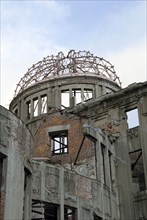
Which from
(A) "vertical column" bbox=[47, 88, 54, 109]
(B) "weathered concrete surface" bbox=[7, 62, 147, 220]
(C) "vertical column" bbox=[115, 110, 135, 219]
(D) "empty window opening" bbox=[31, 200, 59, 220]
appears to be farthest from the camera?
(A) "vertical column" bbox=[47, 88, 54, 109]

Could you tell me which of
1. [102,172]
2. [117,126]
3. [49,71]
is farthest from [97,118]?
[49,71]

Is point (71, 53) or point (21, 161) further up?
point (71, 53)

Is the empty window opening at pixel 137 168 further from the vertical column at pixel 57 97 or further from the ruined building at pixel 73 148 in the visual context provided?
the vertical column at pixel 57 97

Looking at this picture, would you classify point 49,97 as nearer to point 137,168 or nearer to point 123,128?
point 123,128

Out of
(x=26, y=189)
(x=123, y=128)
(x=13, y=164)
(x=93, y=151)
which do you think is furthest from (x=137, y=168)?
(x=13, y=164)

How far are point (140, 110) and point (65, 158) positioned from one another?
5.43 metres

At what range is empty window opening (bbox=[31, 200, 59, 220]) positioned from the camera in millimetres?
15484

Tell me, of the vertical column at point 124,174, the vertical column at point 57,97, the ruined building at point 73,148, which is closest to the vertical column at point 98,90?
the ruined building at point 73,148

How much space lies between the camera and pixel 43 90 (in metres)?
28.5

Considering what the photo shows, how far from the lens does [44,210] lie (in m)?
17.4

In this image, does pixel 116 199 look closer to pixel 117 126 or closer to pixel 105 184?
pixel 105 184

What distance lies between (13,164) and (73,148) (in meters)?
11.0

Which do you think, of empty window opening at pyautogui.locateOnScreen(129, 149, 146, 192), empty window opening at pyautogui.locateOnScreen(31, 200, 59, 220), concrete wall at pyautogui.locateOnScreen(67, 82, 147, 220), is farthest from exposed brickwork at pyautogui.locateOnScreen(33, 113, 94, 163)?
empty window opening at pyautogui.locateOnScreen(31, 200, 59, 220)

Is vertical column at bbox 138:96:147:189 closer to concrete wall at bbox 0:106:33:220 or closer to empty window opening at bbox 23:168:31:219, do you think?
empty window opening at bbox 23:168:31:219
